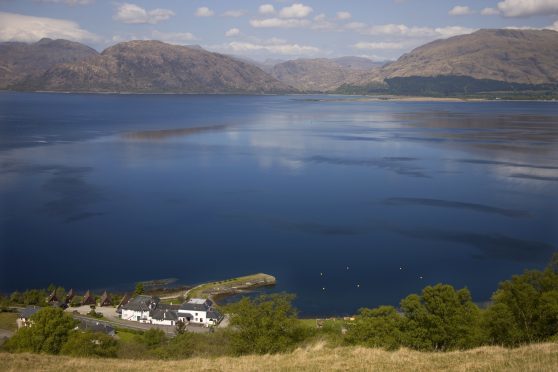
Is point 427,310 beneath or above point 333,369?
beneath

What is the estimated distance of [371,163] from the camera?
65375 mm

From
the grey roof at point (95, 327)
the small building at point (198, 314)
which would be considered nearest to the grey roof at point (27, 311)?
the grey roof at point (95, 327)

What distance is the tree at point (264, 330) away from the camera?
661 inches

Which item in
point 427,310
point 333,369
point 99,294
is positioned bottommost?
point 99,294

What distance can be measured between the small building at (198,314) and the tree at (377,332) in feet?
32.9

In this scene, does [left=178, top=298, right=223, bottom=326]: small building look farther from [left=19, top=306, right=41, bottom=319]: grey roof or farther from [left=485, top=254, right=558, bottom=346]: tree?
[left=485, top=254, right=558, bottom=346]: tree

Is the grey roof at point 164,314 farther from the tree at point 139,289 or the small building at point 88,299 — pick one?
the small building at point 88,299

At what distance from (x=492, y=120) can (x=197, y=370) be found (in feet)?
400

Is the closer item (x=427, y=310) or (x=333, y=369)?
(x=333, y=369)

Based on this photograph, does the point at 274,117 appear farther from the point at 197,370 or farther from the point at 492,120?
the point at 197,370

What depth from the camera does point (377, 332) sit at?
1698 cm

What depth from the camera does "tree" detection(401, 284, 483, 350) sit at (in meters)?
16.7

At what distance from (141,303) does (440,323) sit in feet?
50.1

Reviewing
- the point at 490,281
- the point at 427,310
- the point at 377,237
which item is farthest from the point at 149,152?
the point at 427,310
